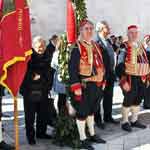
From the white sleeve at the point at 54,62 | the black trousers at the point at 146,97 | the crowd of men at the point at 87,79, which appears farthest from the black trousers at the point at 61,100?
the black trousers at the point at 146,97

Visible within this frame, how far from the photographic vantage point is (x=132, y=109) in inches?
292

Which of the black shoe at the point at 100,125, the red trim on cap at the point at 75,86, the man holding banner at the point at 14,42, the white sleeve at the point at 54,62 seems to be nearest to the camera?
the man holding banner at the point at 14,42

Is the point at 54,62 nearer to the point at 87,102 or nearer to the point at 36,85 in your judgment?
the point at 36,85

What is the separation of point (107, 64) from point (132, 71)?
1.41ft

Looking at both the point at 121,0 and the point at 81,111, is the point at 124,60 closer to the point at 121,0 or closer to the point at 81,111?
the point at 81,111

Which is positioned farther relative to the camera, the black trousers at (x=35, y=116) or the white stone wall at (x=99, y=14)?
the white stone wall at (x=99, y=14)

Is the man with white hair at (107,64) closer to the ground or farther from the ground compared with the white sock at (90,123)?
farther from the ground

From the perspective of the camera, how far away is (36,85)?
20.9 feet

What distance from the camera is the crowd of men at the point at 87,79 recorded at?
6312 mm

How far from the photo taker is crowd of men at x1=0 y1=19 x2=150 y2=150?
20.7 ft

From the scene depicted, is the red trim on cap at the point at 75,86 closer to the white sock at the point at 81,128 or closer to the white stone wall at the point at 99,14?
the white sock at the point at 81,128

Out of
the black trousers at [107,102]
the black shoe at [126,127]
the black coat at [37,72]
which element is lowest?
the black shoe at [126,127]

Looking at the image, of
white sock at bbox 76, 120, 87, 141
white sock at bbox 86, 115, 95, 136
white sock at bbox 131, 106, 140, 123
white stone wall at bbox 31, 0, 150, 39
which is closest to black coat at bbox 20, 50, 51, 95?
white sock at bbox 76, 120, 87, 141

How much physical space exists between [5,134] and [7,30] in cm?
209
